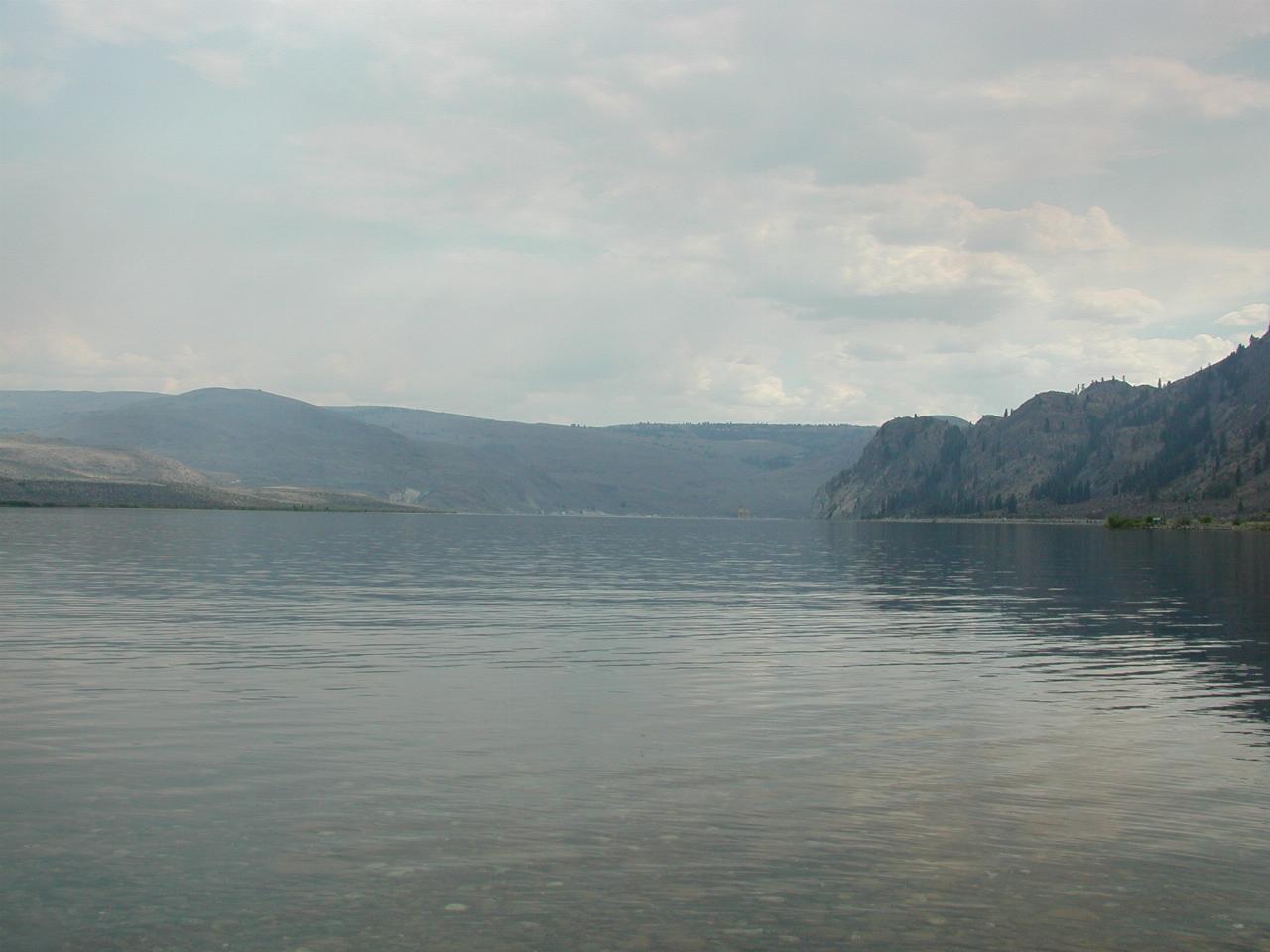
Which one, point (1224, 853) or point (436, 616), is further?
point (436, 616)

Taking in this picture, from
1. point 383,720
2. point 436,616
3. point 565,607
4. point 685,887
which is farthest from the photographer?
point 565,607

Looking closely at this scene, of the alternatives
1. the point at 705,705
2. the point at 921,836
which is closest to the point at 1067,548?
the point at 705,705

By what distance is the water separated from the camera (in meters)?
14.5

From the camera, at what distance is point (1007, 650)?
140 ft

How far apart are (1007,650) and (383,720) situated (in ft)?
84.1

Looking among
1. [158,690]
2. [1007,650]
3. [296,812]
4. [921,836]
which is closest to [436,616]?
[158,690]

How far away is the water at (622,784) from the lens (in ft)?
47.7

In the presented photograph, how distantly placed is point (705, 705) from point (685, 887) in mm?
14334

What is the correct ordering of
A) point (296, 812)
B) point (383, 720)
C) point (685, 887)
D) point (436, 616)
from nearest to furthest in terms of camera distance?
point (685, 887)
point (296, 812)
point (383, 720)
point (436, 616)

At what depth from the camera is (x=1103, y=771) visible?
22875 mm

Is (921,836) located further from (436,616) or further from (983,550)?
(983,550)

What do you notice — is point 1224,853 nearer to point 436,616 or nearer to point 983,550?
point 436,616

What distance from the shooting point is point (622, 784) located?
2106 centimetres

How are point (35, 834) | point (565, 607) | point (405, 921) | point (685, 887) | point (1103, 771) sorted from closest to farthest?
1. point (405, 921)
2. point (685, 887)
3. point (35, 834)
4. point (1103, 771)
5. point (565, 607)
